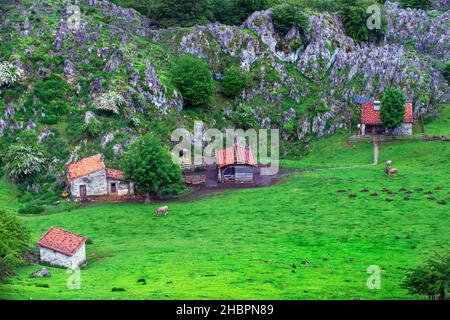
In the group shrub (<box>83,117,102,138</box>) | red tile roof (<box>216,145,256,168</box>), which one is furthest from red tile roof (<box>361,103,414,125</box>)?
shrub (<box>83,117,102,138</box>)

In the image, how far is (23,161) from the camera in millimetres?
103125

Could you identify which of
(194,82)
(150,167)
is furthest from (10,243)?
(194,82)

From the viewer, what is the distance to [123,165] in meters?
100

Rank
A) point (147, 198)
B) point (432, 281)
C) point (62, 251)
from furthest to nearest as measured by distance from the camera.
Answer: point (147, 198), point (62, 251), point (432, 281)

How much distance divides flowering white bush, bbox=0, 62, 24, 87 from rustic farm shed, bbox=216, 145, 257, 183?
39275 millimetres

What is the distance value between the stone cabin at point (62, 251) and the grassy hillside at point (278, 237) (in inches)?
66.9

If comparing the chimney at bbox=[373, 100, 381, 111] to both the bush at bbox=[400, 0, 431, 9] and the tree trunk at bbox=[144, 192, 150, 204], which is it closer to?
the bush at bbox=[400, 0, 431, 9]

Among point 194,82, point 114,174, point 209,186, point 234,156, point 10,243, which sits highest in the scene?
point 194,82

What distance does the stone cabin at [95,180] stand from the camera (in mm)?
101000

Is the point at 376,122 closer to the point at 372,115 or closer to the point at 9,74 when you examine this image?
the point at 372,115

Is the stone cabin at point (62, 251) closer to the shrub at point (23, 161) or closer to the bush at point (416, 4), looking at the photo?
the shrub at point (23, 161)

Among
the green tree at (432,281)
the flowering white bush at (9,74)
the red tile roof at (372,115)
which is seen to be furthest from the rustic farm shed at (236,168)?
the green tree at (432,281)

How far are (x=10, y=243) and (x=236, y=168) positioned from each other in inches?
1737

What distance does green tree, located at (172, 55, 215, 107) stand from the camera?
122000 millimetres
